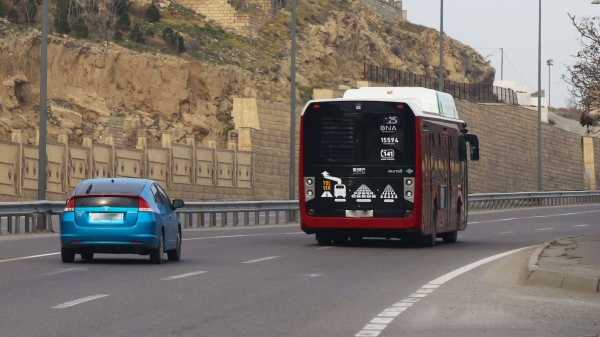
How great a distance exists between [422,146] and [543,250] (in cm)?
437

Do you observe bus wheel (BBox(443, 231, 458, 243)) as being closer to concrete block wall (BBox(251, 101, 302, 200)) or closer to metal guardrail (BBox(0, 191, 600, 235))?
metal guardrail (BBox(0, 191, 600, 235))

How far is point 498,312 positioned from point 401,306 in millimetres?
1164

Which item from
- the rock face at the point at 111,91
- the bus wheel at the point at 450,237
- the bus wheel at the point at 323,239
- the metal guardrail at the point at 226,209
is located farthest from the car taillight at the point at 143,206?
the rock face at the point at 111,91

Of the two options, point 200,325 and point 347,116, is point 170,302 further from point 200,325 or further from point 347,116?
point 347,116

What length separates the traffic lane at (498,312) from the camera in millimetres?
11609

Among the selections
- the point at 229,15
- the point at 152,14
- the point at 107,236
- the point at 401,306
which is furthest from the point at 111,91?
the point at 401,306

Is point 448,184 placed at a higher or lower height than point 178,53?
lower

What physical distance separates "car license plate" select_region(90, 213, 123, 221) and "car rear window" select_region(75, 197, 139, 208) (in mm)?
146

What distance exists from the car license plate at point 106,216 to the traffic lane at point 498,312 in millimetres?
5614

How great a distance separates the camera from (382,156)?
84.5 ft

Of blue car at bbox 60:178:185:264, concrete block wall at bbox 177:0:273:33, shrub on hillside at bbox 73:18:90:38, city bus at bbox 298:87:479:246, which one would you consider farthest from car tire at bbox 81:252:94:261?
concrete block wall at bbox 177:0:273:33

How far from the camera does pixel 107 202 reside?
773 inches

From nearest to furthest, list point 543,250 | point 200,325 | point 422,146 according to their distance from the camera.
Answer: point 200,325
point 543,250
point 422,146

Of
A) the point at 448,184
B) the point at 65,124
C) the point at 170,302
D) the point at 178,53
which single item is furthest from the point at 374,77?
the point at 170,302
